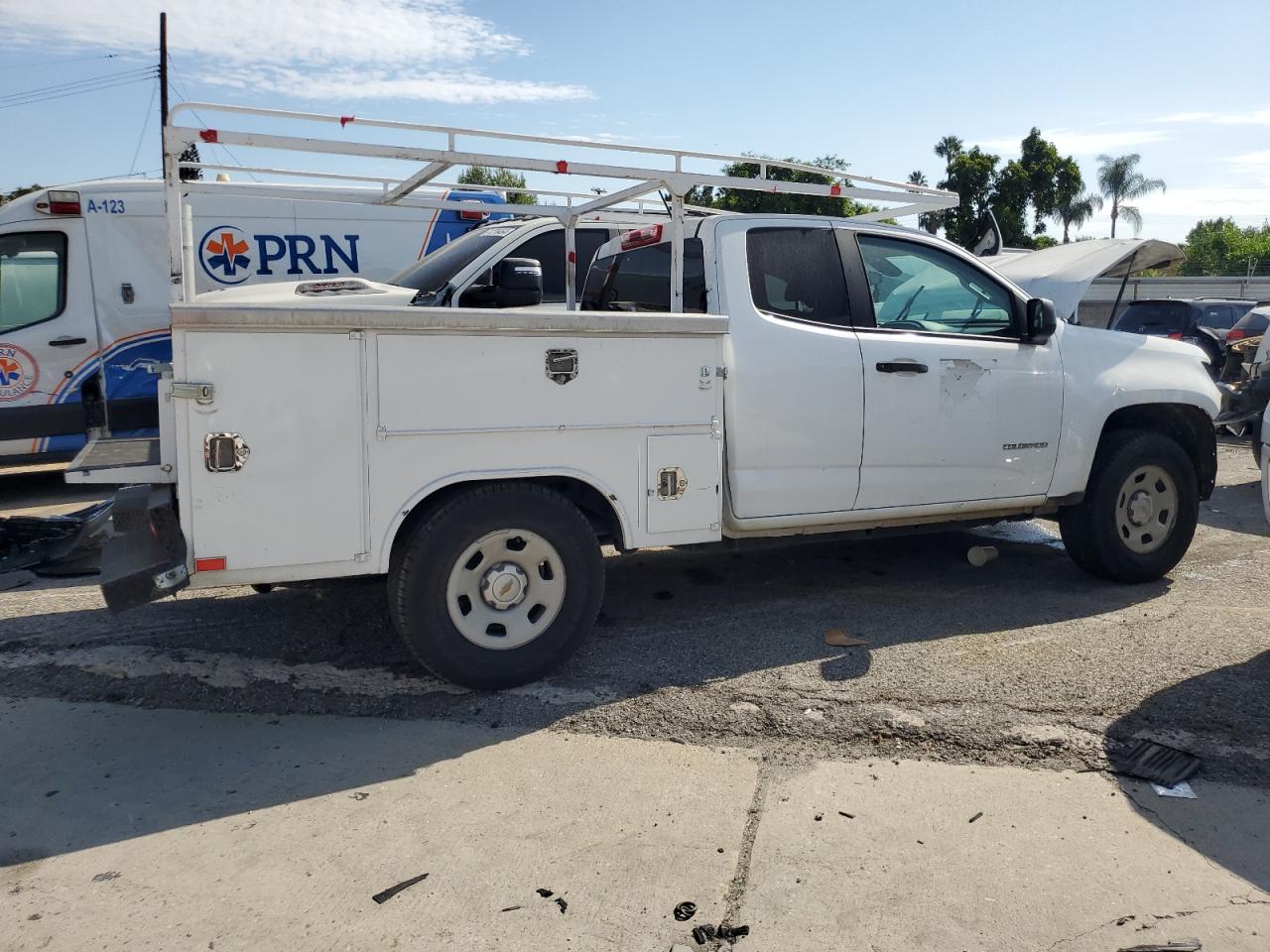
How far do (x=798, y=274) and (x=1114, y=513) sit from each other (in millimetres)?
2394

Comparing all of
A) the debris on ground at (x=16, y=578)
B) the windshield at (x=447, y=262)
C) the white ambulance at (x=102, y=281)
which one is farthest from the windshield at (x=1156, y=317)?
the debris on ground at (x=16, y=578)

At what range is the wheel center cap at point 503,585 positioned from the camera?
14.0ft

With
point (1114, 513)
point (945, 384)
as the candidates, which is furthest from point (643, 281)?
point (1114, 513)

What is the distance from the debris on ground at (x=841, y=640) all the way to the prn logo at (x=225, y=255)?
652 cm

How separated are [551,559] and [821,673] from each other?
1.31 m

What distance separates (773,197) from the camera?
67.4 ft

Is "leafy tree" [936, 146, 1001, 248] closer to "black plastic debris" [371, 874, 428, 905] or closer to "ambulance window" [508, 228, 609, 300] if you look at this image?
"ambulance window" [508, 228, 609, 300]

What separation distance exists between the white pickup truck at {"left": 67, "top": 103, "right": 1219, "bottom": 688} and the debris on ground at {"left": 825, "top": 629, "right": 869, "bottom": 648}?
526 mm

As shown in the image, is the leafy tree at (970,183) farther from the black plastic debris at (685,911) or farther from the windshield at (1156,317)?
the black plastic debris at (685,911)

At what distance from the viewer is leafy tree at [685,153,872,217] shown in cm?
618

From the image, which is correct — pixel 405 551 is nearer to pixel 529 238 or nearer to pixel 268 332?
pixel 268 332

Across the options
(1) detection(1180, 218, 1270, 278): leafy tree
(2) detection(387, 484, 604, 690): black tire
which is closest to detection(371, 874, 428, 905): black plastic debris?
(2) detection(387, 484, 604, 690): black tire

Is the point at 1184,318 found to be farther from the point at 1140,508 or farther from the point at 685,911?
the point at 685,911

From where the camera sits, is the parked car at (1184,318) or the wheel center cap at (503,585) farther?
the parked car at (1184,318)
